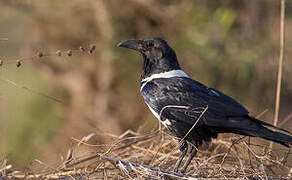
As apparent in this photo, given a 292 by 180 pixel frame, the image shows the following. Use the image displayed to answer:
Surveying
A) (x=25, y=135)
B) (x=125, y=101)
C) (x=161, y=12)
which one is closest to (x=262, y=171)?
(x=161, y=12)

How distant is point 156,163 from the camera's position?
371 cm

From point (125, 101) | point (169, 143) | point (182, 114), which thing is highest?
point (182, 114)

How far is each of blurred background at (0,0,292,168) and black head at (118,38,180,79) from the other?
6.02ft

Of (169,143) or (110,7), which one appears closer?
(169,143)

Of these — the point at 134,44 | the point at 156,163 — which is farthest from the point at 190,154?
the point at 134,44

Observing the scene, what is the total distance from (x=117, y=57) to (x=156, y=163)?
3428 millimetres

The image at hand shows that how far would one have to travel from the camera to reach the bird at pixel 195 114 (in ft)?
11.1

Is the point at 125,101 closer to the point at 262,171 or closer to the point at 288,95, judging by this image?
the point at 288,95

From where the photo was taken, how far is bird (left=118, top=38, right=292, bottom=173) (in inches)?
133

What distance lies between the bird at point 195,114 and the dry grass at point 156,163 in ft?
0.29

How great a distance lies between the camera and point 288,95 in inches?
288

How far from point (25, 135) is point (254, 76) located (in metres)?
3.64

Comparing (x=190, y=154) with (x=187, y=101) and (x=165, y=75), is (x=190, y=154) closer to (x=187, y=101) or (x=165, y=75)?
(x=187, y=101)

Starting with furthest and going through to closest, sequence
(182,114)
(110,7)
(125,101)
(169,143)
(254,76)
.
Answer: (125,101), (110,7), (254,76), (169,143), (182,114)
